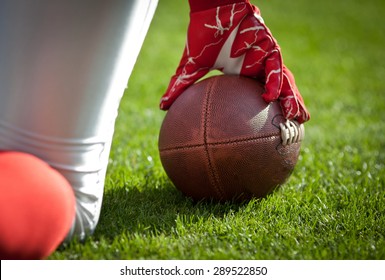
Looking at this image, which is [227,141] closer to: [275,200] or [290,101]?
[290,101]

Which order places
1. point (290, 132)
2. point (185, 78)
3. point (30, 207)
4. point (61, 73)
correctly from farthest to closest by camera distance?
point (185, 78) → point (290, 132) → point (61, 73) → point (30, 207)

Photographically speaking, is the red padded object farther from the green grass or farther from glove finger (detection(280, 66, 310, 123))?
glove finger (detection(280, 66, 310, 123))

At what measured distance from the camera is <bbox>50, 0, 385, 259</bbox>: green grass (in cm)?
264

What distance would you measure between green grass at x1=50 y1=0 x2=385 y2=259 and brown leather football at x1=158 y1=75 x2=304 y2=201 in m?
0.15

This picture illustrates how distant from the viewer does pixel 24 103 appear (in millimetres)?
2461

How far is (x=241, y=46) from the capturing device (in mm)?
3047

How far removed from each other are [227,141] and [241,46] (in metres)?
0.52

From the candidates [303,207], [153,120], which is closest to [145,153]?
[153,120]

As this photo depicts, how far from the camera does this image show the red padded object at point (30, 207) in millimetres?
2238

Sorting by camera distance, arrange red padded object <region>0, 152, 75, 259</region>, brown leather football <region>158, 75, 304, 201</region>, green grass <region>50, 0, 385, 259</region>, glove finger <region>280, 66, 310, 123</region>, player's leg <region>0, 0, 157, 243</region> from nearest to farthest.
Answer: red padded object <region>0, 152, 75, 259</region> < player's leg <region>0, 0, 157, 243</region> < green grass <region>50, 0, 385, 259</region> < brown leather football <region>158, 75, 304, 201</region> < glove finger <region>280, 66, 310, 123</region>

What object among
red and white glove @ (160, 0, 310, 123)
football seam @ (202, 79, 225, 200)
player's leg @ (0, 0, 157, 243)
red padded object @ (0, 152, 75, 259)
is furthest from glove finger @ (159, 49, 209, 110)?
red padded object @ (0, 152, 75, 259)

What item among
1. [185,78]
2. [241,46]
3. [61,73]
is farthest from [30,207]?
[241,46]

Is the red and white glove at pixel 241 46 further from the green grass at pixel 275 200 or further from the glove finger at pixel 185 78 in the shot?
the green grass at pixel 275 200

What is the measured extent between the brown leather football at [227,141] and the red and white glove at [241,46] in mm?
67
